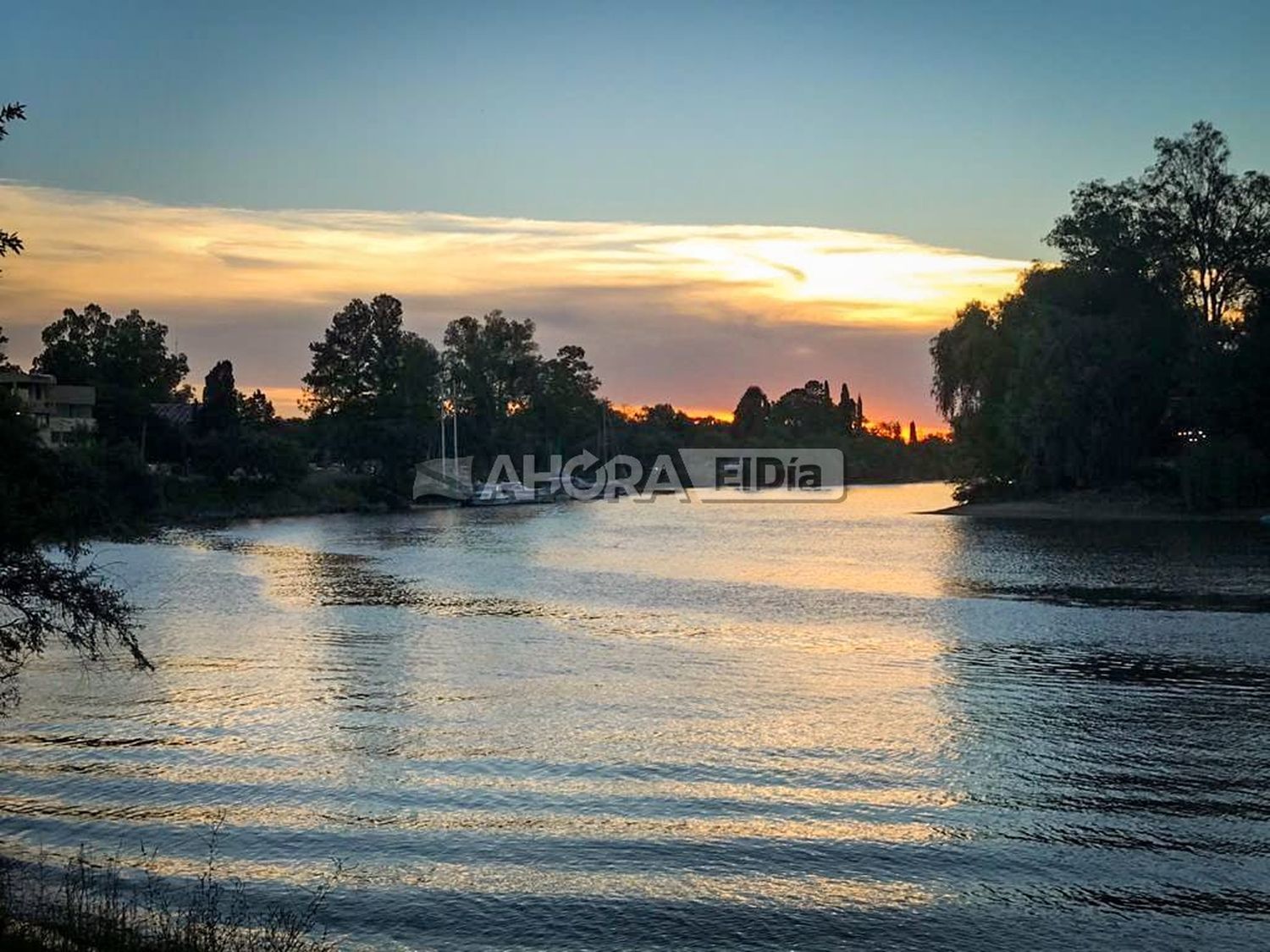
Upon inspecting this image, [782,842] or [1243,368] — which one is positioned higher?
[1243,368]

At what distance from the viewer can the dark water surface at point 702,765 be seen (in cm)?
1305

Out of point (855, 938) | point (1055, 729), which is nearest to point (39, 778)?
point (855, 938)

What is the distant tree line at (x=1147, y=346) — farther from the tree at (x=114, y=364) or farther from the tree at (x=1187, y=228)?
the tree at (x=114, y=364)

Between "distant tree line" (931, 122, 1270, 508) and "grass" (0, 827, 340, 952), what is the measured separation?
3074 inches

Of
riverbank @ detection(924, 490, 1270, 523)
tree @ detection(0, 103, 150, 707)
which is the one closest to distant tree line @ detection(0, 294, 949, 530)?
riverbank @ detection(924, 490, 1270, 523)

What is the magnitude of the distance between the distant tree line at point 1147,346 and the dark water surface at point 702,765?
4452cm

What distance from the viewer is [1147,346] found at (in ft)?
288

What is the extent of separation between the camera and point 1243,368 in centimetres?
8000

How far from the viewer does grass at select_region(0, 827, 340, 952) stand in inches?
416

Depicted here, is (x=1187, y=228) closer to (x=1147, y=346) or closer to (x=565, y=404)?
(x=1147, y=346)

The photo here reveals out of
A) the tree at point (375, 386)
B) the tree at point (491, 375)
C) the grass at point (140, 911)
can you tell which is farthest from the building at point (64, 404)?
the grass at point (140, 911)

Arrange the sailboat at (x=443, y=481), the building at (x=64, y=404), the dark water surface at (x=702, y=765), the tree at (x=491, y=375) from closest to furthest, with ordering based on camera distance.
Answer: the dark water surface at (x=702, y=765) → the building at (x=64, y=404) → the sailboat at (x=443, y=481) → the tree at (x=491, y=375)

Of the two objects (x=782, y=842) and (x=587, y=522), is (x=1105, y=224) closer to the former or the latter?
(x=587, y=522)

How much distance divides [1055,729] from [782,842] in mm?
7839
